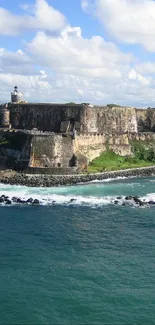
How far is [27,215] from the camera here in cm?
4059

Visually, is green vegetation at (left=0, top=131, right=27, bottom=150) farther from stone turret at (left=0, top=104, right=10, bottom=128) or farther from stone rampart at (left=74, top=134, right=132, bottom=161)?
stone turret at (left=0, top=104, right=10, bottom=128)

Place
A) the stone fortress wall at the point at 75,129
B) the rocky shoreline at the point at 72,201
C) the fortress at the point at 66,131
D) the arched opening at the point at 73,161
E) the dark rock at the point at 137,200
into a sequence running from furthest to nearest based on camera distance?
the arched opening at the point at 73,161 < the stone fortress wall at the point at 75,129 < the fortress at the point at 66,131 < the dark rock at the point at 137,200 < the rocky shoreline at the point at 72,201

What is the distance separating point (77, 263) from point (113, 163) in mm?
35977

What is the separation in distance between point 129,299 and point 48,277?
5.14 meters

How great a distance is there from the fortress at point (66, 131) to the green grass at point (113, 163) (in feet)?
2.94

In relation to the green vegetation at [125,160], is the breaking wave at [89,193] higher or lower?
lower

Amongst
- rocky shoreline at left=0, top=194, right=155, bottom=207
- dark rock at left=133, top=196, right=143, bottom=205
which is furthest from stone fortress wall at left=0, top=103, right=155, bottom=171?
dark rock at left=133, top=196, right=143, bottom=205

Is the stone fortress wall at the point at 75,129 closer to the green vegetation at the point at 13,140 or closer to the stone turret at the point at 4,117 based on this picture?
the stone turret at the point at 4,117

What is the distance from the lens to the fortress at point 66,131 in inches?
2311

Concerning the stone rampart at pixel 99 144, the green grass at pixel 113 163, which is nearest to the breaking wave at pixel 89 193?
the green grass at pixel 113 163

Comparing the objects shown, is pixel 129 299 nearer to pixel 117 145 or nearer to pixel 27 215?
pixel 27 215

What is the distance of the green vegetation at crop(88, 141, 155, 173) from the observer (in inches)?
2447

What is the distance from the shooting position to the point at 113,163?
64.5m

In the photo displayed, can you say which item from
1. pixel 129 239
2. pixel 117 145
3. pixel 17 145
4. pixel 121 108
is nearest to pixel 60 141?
pixel 17 145
